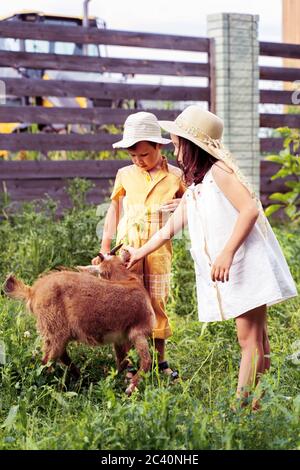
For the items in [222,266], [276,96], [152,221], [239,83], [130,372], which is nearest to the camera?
[222,266]

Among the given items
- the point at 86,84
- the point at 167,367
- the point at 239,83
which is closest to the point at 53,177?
the point at 86,84

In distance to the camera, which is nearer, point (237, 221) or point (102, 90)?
point (237, 221)

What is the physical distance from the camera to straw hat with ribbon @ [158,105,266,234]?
3637mm

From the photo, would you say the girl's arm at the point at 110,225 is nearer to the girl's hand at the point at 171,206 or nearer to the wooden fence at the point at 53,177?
the girl's hand at the point at 171,206

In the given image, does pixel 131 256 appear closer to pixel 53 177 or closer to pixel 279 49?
pixel 53 177

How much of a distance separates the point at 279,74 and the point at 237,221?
→ 728 centimetres

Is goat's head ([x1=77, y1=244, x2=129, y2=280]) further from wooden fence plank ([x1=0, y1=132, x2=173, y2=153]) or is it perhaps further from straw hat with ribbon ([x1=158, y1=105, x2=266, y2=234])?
wooden fence plank ([x1=0, y1=132, x2=173, y2=153])

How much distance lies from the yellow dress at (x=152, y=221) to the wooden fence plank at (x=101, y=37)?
4583 mm

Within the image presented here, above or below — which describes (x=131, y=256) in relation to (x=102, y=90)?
below

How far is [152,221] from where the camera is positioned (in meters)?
4.14

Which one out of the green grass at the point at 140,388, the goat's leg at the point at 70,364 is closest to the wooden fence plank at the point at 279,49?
the green grass at the point at 140,388

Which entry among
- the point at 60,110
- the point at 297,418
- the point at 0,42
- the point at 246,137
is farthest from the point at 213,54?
the point at 297,418
